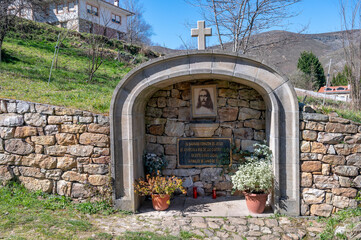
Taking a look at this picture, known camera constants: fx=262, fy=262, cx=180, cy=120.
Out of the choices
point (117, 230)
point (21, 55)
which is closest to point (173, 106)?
point (117, 230)

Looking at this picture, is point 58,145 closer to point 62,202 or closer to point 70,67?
point 62,202

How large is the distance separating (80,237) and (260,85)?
4144mm

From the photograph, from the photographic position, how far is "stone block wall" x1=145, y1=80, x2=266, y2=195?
594 centimetres

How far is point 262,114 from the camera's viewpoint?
5910 mm

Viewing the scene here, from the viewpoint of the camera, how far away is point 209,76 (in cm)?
547

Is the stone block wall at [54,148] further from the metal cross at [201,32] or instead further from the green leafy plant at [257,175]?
the green leafy plant at [257,175]

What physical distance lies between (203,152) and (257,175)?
55.4 inches

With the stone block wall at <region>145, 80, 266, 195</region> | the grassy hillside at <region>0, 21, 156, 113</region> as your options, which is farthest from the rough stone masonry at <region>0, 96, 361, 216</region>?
the stone block wall at <region>145, 80, 266, 195</region>

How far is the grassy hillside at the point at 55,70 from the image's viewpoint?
6.82 meters

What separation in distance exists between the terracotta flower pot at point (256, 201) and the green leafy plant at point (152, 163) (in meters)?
1.95

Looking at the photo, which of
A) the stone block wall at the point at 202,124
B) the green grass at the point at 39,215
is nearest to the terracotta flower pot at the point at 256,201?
the stone block wall at the point at 202,124

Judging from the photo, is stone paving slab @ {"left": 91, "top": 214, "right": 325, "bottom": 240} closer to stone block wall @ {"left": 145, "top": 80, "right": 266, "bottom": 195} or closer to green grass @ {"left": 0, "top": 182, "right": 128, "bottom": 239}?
green grass @ {"left": 0, "top": 182, "right": 128, "bottom": 239}

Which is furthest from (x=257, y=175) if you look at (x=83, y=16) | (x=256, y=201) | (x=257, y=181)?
(x=83, y=16)

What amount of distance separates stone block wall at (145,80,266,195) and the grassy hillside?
4.31 ft
